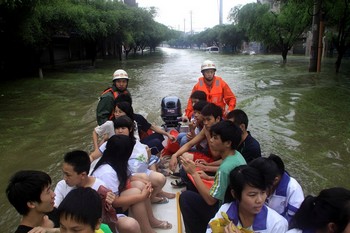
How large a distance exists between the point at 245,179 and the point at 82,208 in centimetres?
94

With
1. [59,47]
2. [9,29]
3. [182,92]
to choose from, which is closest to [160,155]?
[182,92]

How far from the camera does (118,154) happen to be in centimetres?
274

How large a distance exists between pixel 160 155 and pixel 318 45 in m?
14.3

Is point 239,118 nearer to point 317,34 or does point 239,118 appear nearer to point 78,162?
point 78,162

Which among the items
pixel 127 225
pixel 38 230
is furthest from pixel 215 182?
pixel 38 230

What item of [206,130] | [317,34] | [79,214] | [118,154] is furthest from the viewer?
[317,34]

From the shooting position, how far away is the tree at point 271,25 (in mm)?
22391

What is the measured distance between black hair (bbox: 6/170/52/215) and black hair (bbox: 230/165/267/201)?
1188 mm

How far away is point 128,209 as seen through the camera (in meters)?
2.82

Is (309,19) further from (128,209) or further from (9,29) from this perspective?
(128,209)

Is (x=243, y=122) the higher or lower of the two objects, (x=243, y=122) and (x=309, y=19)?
the lower

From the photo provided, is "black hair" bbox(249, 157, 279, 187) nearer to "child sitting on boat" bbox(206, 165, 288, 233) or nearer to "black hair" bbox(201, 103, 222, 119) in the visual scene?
"child sitting on boat" bbox(206, 165, 288, 233)

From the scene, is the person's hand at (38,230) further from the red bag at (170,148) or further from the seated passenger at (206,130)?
the red bag at (170,148)

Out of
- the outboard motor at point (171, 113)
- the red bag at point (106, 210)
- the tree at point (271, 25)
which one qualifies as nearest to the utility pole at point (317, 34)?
the tree at point (271, 25)
